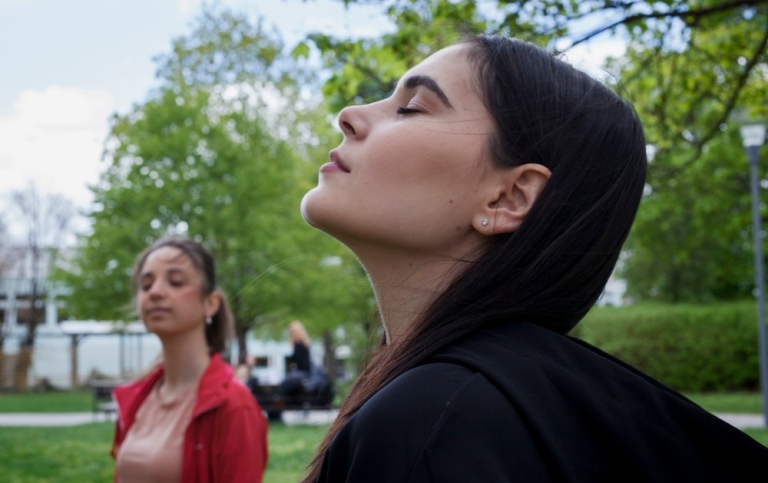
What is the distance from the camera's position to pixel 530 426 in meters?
1.20

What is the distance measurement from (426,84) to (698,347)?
2402 cm

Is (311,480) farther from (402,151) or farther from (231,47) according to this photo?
(231,47)

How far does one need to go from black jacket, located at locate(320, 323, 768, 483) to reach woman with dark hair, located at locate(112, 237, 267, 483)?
242cm

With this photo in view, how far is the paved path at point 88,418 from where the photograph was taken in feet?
50.1

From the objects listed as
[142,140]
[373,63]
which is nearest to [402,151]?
[373,63]

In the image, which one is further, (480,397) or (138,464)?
(138,464)

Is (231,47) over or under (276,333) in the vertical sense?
over

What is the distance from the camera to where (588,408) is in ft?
4.15

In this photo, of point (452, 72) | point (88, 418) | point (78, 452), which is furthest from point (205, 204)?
point (452, 72)

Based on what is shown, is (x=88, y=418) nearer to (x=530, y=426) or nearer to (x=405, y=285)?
(x=405, y=285)

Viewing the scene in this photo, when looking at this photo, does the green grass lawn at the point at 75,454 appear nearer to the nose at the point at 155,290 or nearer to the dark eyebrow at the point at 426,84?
the nose at the point at 155,290

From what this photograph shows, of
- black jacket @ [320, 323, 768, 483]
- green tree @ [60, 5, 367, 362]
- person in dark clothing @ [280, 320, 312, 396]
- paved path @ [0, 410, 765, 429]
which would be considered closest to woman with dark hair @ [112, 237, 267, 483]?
black jacket @ [320, 323, 768, 483]

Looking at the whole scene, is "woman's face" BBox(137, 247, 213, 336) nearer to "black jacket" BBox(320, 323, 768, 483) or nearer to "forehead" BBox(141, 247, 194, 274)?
"forehead" BBox(141, 247, 194, 274)

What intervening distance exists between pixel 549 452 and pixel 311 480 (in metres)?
0.41
